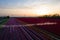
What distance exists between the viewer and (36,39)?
1306 centimetres

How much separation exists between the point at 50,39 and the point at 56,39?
0.49 metres

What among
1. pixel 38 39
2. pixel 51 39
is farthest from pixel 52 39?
pixel 38 39

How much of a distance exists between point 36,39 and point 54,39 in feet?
4.88

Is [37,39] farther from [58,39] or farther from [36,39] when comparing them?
[58,39]

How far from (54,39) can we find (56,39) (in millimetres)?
163

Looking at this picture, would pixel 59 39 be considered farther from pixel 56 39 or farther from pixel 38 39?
pixel 38 39

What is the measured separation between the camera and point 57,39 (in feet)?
42.8

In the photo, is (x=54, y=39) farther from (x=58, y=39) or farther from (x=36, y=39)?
(x=36, y=39)

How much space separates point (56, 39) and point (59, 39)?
0.24m

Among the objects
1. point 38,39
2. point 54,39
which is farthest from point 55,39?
point 38,39

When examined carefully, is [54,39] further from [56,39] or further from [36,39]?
[36,39]

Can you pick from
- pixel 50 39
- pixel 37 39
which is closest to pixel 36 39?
pixel 37 39

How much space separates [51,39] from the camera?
13031mm

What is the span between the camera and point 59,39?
13.0 meters
